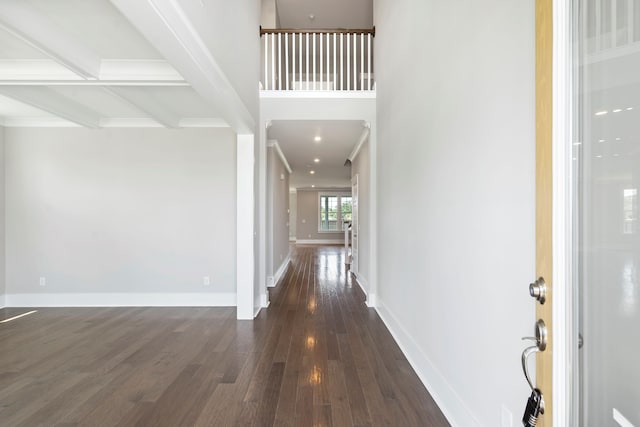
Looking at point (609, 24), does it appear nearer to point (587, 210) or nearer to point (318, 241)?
point (587, 210)

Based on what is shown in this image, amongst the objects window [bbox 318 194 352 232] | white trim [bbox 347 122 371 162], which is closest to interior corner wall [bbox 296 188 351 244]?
window [bbox 318 194 352 232]

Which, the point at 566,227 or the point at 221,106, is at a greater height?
the point at 221,106

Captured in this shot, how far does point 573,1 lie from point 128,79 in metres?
3.13

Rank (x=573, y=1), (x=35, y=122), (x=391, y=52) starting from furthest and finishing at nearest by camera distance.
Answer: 1. (x=35, y=122)
2. (x=391, y=52)
3. (x=573, y=1)

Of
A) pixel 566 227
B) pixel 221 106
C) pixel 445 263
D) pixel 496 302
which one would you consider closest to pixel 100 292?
pixel 221 106

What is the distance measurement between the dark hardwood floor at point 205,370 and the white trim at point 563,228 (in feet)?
4.18

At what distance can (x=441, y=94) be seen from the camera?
1.97m

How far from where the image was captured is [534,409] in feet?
2.86

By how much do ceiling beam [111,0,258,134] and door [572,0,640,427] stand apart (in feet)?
5.57

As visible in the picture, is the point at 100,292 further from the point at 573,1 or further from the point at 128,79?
the point at 573,1

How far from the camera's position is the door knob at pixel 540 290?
869 mm

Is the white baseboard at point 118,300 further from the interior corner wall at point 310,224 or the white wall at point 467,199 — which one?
the interior corner wall at point 310,224

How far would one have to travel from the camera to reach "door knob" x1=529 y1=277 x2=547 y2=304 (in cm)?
87

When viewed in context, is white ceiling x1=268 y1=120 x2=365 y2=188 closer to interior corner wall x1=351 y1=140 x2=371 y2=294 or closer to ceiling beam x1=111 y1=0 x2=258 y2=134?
interior corner wall x1=351 y1=140 x2=371 y2=294
